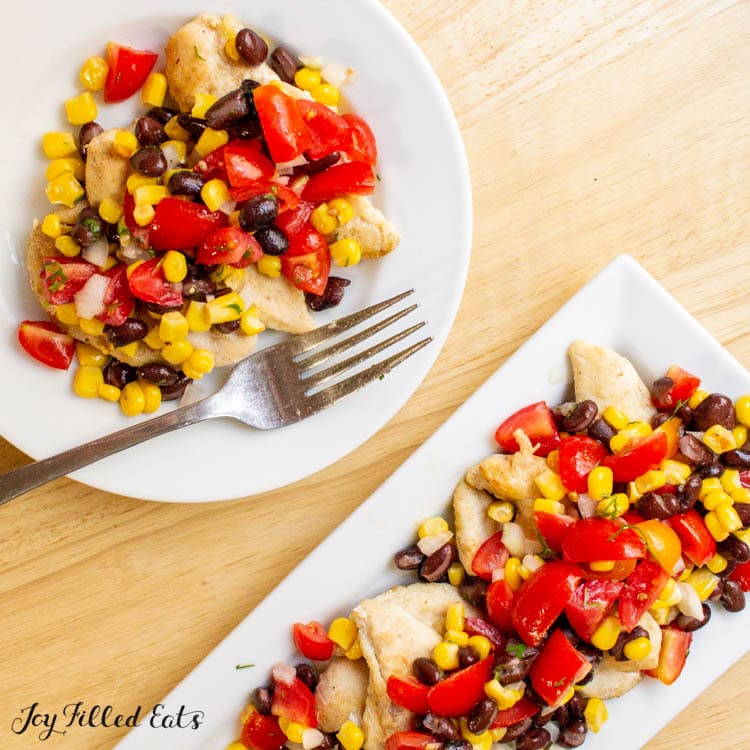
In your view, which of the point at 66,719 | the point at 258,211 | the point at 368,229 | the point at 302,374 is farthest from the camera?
the point at 66,719

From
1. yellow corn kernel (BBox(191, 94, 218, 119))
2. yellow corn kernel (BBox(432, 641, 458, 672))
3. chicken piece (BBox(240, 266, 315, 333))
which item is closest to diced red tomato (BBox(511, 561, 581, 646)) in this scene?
yellow corn kernel (BBox(432, 641, 458, 672))

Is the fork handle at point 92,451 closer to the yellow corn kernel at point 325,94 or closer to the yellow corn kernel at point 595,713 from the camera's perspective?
the yellow corn kernel at point 325,94

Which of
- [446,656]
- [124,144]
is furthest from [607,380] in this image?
[124,144]

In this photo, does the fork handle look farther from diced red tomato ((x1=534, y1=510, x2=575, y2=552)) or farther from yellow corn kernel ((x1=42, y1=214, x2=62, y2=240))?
diced red tomato ((x1=534, y1=510, x2=575, y2=552))

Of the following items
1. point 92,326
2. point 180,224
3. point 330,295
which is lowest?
point 330,295

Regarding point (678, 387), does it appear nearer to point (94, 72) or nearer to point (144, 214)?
point (144, 214)

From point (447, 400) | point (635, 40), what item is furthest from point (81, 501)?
point (635, 40)

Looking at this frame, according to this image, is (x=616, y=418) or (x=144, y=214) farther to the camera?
(x=616, y=418)
